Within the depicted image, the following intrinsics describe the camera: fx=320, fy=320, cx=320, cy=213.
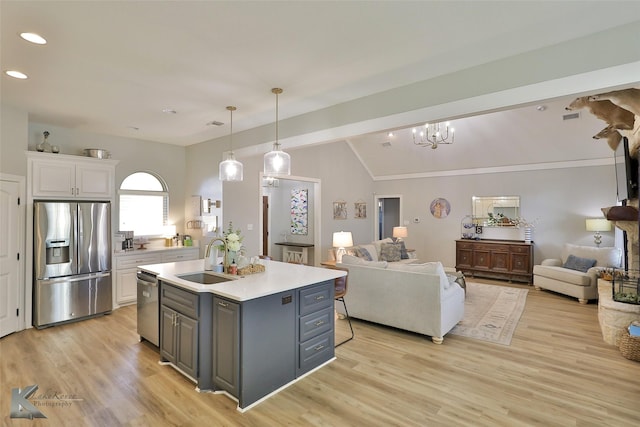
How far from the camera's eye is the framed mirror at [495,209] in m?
7.54

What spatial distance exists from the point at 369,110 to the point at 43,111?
425 cm

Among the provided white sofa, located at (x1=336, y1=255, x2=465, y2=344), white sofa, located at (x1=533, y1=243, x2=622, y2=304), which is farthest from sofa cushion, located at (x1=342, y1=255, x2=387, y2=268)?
white sofa, located at (x1=533, y1=243, x2=622, y2=304)

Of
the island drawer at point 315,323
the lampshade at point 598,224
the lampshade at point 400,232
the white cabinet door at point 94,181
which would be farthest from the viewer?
the lampshade at point 400,232

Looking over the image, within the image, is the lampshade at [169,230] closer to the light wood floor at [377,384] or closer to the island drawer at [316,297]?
the light wood floor at [377,384]

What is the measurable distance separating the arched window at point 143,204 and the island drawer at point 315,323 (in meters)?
4.33

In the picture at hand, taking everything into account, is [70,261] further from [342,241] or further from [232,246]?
[342,241]

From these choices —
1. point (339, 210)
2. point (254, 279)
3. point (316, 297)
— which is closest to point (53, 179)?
point (254, 279)

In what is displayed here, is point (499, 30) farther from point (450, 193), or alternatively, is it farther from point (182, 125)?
point (450, 193)

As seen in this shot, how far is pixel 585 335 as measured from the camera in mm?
4012

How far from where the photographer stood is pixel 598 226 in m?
6.19

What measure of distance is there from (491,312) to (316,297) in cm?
330

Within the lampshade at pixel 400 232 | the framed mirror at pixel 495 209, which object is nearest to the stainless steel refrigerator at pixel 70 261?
the lampshade at pixel 400 232

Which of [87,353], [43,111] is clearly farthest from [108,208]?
[87,353]

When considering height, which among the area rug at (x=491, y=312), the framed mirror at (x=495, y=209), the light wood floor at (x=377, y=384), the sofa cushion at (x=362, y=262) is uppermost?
the framed mirror at (x=495, y=209)
